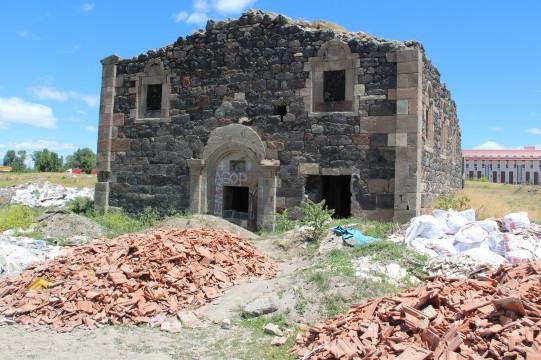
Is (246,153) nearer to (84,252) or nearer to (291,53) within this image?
(291,53)

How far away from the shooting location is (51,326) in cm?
664

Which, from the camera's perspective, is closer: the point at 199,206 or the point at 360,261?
the point at 360,261

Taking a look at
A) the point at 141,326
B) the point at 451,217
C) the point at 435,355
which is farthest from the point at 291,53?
the point at 435,355

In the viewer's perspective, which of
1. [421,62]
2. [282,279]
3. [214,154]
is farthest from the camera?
[214,154]

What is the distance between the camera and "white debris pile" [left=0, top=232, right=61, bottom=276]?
9.35 m

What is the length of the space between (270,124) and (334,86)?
1.99 metres

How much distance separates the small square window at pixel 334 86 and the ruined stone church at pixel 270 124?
28 millimetres

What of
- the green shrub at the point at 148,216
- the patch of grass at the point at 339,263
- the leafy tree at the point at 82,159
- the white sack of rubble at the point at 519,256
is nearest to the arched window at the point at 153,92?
the green shrub at the point at 148,216

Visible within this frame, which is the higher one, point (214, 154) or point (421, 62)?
point (421, 62)

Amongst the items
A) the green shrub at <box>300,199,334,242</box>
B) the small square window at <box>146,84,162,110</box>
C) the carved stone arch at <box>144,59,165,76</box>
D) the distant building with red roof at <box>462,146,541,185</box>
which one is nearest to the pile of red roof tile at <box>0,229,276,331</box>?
the green shrub at <box>300,199,334,242</box>

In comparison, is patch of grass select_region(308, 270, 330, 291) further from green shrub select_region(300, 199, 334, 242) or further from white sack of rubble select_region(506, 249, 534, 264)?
white sack of rubble select_region(506, 249, 534, 264)

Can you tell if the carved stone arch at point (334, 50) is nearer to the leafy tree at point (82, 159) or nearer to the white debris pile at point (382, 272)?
the white debris pile at point (382, 272)

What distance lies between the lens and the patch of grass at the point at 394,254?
802 cm

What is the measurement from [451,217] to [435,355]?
5.77 m
